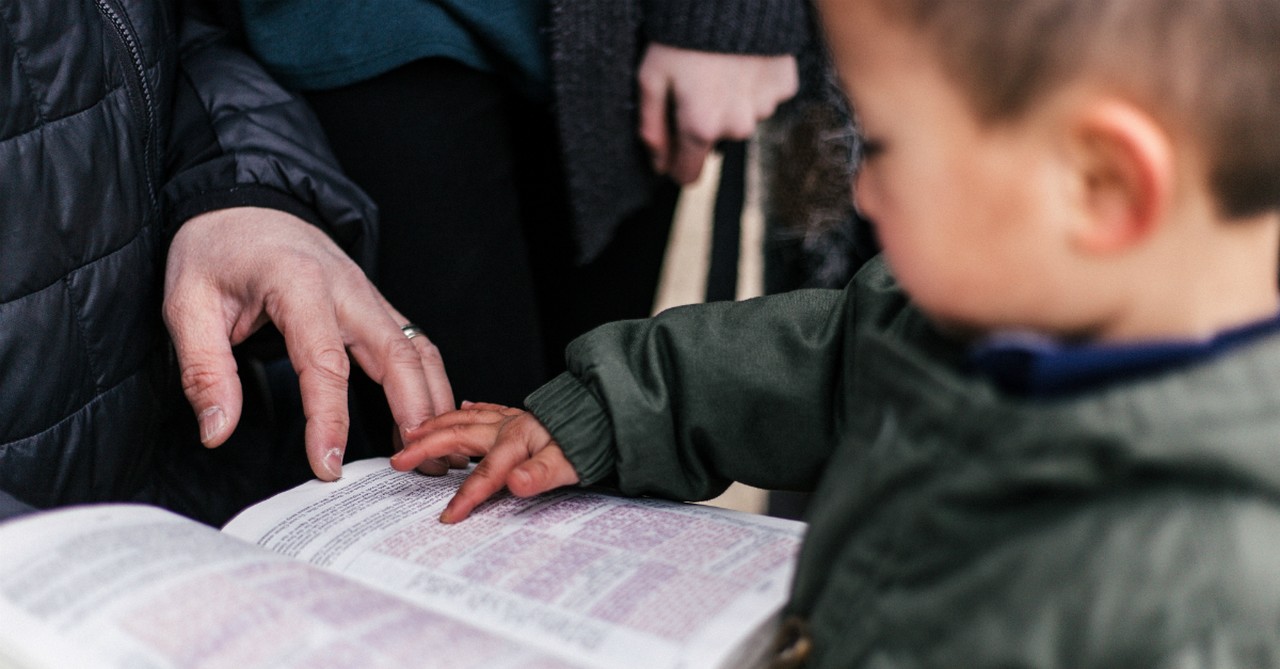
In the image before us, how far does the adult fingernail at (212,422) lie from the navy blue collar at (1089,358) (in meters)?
0.56

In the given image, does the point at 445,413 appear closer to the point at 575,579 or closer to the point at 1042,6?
the point at 575,579

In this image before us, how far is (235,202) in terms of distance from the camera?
871 millimetres

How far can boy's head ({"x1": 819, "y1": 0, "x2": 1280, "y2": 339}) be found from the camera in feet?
1.33

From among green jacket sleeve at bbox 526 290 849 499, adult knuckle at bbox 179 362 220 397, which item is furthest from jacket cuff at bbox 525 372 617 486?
adult knuckle at bbox 179 362 220 397

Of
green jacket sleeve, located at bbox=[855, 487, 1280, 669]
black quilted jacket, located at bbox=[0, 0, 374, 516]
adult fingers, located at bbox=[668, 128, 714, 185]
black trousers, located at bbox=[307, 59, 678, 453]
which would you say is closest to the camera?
green jacket sleeve, located at bbox=[855, 487, 1280, 669]

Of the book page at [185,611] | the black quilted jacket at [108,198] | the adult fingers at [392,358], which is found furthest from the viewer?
the adult fingers at [392,358]

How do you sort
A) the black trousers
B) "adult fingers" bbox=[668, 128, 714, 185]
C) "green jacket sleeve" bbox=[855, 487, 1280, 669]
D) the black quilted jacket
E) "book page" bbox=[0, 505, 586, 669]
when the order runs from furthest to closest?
"adult fingers" bbox=[668, 128, 714, 185] < the black trousers < the black quilted jacket < "book page" bbox=[0, 505, 586, 669] < "green jacket sleeve" bbox=[855, 487, 1280, 669]

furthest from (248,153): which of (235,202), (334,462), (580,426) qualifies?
(580,426)

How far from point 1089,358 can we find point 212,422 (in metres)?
0.61

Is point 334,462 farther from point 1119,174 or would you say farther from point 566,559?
point 1119,174

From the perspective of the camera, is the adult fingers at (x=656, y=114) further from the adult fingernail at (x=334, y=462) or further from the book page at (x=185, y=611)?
the book page at (x=185, y=611)

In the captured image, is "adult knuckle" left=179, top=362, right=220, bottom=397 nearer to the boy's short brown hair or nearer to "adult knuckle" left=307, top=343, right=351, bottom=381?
"adult knuckle" left=307, top=343, right=351, bottom=381

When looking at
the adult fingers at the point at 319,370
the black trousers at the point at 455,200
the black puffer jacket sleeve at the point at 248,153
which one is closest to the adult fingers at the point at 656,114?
the black trousers at the point at 455,200

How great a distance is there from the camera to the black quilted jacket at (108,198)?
0.70 meters
